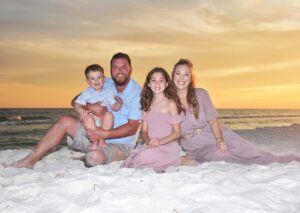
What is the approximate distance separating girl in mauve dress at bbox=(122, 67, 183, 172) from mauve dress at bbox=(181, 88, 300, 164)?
0.43m

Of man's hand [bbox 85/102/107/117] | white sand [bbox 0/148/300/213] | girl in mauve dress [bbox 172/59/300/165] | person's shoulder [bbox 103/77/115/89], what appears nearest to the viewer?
white sand [bbox 0/148/300/213]

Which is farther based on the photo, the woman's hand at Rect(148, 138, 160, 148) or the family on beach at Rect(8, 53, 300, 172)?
the family on beach at Rect(8, 53, 300, 172)

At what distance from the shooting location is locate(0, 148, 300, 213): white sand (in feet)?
10.0

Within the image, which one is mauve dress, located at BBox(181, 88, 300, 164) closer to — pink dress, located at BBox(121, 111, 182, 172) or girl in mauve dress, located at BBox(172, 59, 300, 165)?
girl in mauve dress, located at BBox(172, 59, 300, 165)

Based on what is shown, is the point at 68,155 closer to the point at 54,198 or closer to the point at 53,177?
the point at 53,177

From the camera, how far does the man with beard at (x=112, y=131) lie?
4.93 meters

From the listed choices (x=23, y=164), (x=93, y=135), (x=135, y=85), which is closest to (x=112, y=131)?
(x=93, y=135)

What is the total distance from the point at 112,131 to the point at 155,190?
1.65 m

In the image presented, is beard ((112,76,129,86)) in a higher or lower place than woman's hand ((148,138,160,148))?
higher

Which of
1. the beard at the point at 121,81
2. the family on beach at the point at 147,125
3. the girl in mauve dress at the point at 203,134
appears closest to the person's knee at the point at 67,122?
the family on beach at the point at 147,125

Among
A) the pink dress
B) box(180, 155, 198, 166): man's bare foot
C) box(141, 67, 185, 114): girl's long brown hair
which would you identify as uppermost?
box(141, 67, 185, 114): girl's long brown hair

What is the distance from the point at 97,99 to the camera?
5266mm

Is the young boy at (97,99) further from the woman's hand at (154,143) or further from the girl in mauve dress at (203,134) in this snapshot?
the girl in mauve dress at (203,134)

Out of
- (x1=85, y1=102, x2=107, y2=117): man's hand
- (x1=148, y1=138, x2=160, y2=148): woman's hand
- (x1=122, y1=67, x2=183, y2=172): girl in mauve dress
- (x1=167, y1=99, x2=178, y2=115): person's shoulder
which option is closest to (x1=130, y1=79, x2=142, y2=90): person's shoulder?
(x1=122, y1=67, x2=183, y2=172): girl in mauve dress
